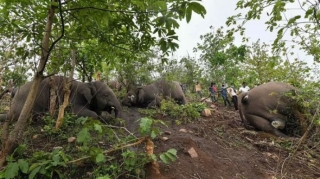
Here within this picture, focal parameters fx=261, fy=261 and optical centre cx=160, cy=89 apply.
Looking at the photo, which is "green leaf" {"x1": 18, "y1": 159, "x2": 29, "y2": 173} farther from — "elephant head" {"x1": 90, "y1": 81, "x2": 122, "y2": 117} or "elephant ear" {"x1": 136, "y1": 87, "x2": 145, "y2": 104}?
"elephant ear" {"x1": 136, "y1": 87, "x2": 145, "y2": 104}

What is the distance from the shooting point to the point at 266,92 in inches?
295

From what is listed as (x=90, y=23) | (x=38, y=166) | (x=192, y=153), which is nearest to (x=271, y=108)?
(x=192, y=153)

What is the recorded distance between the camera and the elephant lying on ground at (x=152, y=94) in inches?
383

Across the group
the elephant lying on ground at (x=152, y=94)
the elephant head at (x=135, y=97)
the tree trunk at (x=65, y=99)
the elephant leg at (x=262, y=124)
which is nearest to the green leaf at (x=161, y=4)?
the tree trunk at (x=65, y=99)

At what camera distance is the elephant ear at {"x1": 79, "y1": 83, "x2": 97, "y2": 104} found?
6.76 metres

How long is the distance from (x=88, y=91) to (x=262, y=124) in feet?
15.4

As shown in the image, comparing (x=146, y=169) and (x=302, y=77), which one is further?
(x=302, y=77)

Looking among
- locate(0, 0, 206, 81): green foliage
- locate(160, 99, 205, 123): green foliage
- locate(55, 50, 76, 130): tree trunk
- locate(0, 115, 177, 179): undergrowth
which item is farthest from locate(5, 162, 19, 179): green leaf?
locate(160, 99, 205, 123): green foliage

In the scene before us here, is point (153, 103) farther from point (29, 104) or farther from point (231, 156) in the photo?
point (29, 104)

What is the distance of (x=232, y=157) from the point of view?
4.45 metres

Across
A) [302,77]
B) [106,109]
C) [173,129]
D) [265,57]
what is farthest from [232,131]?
[265,57]

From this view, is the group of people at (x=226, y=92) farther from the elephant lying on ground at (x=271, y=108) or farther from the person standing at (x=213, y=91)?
the elephant lying on ground at (x=271, y=108)

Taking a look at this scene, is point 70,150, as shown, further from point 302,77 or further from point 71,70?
point 302,77

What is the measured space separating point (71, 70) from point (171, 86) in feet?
17.8
